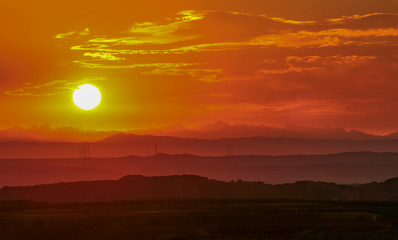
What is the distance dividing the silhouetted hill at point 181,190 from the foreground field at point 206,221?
4426 centimetres

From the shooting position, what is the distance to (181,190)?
165 meters

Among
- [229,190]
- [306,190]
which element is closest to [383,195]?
[306,190]

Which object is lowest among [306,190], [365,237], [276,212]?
[365,237]

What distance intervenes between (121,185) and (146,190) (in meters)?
6.06

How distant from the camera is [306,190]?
160375mm

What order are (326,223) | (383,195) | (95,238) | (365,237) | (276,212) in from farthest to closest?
(383,195)
(276,212)
(326,223)
(95,238)
(365,237)

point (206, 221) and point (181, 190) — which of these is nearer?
point (206, 221)

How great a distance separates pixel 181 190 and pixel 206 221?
76.8m

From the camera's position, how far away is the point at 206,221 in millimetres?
88000

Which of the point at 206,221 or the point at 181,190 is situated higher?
the point at 181,190

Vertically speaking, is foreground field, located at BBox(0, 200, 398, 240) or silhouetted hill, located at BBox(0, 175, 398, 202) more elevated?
silhouetted hill, located at BBox(0, 175, 398, 202)

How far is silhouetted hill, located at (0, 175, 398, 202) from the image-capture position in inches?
6186

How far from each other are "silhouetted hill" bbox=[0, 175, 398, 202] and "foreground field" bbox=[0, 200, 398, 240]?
44.3 meters

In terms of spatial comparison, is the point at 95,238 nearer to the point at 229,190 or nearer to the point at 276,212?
the point at 276,212
